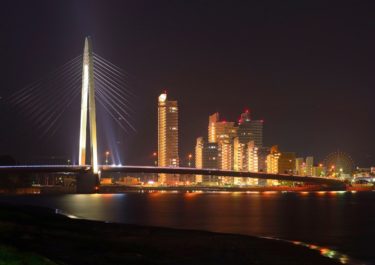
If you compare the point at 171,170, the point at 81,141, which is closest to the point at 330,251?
the point at 81,141

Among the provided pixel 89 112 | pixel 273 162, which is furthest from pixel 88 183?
pixel 273 162

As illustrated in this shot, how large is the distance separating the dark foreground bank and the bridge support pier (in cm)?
4967

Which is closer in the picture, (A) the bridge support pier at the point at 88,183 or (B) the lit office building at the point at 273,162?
(A) the bridge support pier at the point at 88,183

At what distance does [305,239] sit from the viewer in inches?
1162

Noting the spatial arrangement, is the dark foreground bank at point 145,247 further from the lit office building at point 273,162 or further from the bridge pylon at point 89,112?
the lit office building at point 273,162

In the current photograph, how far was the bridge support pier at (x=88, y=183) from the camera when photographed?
7931 cm

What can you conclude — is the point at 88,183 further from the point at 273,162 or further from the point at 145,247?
A: the point at 273,162

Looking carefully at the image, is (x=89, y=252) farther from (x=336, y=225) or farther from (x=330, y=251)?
(x=336, y=225)

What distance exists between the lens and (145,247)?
75.9 feet

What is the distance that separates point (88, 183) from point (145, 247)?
59077mm

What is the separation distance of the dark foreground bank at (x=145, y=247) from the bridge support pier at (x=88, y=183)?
163 feet

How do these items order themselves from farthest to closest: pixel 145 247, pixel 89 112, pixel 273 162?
1. pixel 273 162
2. pixel 89 112
3. pixel 145 247

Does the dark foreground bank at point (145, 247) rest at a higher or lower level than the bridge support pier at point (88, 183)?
lower

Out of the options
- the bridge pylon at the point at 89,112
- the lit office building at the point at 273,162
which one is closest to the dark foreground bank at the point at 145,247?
the bridge pylon at the point at 89,112
